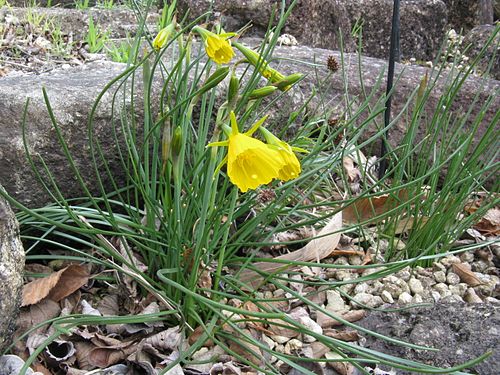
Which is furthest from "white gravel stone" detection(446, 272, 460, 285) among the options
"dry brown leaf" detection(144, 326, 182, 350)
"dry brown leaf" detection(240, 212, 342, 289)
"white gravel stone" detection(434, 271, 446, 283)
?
"dry brown leaf" detection(144, 326, 182, 350)

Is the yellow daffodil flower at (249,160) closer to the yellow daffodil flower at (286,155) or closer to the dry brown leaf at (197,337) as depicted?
the yellow daffodil flower at (286,155)

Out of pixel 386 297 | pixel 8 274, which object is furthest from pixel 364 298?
pixel 8 274

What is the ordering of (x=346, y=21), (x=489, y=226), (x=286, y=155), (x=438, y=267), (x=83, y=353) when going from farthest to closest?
(x=346, y=21)
(x=489, y=226)
(x=438, y=267)
(x=83, y=353)
(x=286, y=155)

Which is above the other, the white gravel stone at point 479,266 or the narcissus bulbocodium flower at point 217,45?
the narcissus bulbocodium flower at point 217,45

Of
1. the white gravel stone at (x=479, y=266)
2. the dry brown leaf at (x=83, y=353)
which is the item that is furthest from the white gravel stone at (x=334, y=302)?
the dry brown leaf at (x=83, y=353)

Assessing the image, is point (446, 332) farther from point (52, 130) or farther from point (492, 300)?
point (52, 130)

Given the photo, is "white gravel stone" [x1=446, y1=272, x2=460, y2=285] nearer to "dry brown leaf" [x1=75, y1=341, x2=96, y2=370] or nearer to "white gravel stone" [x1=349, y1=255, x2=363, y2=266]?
"white gravel stone" [x1=349, y1=255, x2=363, y2=266]
